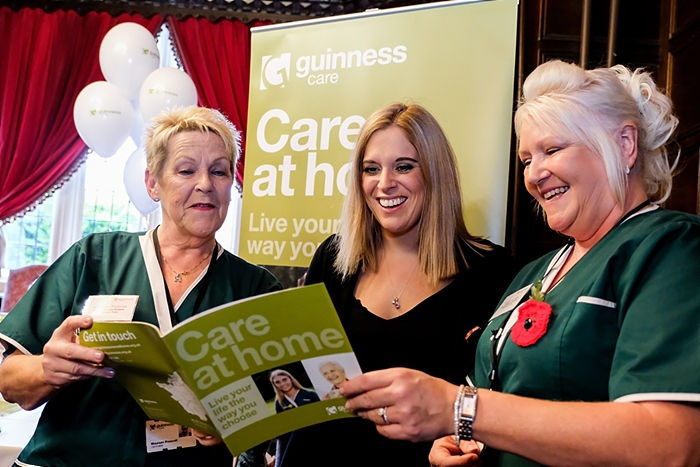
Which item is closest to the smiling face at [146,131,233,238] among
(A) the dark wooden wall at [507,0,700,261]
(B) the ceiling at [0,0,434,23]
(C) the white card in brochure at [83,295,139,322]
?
(C) the white card in brochure at [83,295,139,322]

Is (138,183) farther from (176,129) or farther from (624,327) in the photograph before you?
(624,327)

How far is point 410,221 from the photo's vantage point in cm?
174

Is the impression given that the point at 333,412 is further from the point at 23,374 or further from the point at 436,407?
the point at 23,374

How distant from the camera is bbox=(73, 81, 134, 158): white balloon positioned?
4.33 meters

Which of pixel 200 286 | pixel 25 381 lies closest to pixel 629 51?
pixel 200 286

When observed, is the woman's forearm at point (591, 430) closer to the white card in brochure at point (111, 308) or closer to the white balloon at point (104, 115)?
the white card in brochure at point (111, 308)

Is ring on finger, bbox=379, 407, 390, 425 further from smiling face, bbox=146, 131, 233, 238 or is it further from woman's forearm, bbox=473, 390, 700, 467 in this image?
smiling face, bbox=146, 131, 233, 238

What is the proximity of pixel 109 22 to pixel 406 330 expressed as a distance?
4.73 metres

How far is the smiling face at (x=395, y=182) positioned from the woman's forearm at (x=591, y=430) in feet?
2.74

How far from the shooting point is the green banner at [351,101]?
2.23 m

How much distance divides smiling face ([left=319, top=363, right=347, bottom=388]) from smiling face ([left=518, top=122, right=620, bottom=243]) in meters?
0.54

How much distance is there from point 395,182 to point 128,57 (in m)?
3.42

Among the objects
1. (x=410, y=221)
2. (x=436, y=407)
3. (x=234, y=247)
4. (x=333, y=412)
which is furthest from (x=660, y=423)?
(x=234, y=247)

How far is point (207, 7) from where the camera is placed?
524 centimetres
